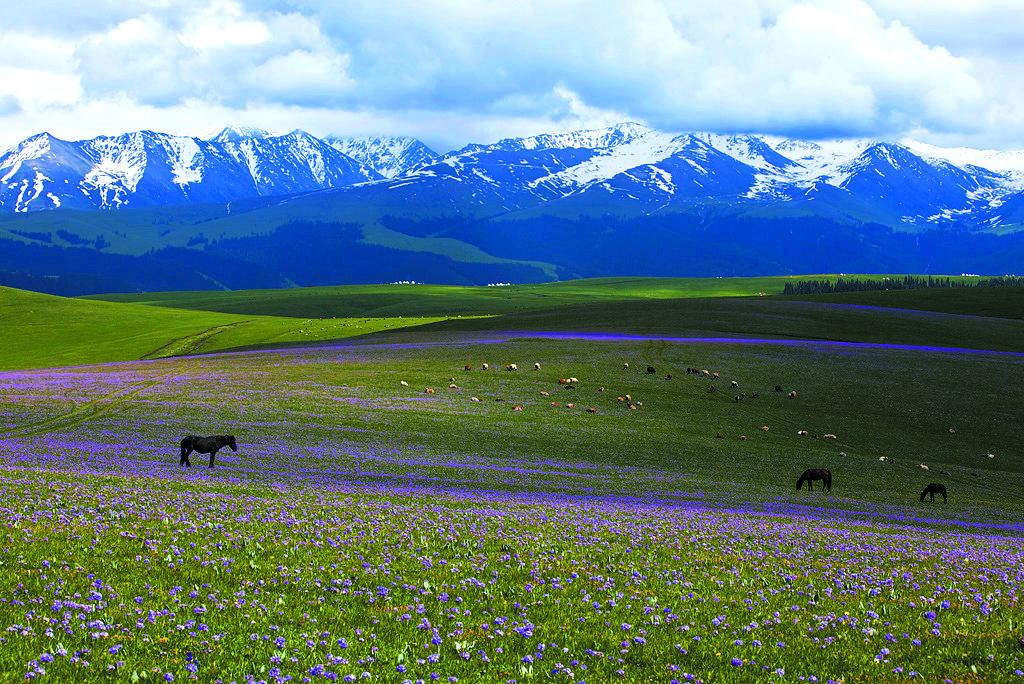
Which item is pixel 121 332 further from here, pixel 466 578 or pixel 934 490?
pixel 466 578

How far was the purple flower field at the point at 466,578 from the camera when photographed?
439 inches

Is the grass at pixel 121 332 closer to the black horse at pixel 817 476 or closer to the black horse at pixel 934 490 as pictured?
the black horse at pixel 817 476

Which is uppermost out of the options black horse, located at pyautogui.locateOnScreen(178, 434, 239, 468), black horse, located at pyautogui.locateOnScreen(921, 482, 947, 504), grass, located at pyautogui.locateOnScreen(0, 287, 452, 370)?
grass, located at pyautogui.locateOnScreen(0, 287, 452, 370)

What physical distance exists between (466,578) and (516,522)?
8.46 m

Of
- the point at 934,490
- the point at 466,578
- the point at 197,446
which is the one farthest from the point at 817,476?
the point at 197,446

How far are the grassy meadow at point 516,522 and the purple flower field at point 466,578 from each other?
0.09 metres

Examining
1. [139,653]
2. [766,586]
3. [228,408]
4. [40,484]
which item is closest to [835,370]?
[228,408]

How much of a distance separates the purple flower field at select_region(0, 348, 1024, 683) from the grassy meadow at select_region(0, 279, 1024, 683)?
9 centimetres

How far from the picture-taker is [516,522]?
24.4m

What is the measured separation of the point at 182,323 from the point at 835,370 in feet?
505

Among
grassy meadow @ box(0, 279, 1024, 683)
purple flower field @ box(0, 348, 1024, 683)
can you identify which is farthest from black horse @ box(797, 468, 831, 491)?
purple flower field @ box(0, 348, 1024, 683)

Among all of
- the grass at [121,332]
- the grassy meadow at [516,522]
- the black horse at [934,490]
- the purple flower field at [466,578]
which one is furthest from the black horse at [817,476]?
the grass at [121,332]

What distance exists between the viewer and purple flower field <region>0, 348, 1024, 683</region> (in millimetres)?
11148

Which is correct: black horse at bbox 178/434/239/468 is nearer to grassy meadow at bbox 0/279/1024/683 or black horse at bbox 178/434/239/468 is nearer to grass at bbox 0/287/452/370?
grassy meadow at bbox 0/279/1024/683
